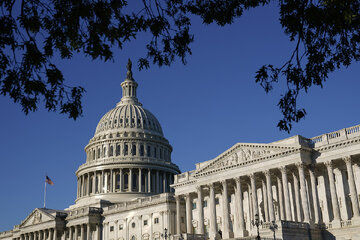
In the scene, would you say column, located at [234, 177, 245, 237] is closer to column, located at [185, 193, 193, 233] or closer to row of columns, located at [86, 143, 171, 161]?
column, located at [185, 193, 193, 233]

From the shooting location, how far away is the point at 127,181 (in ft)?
407

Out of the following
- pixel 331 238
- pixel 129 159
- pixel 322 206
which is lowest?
pixel 331 238

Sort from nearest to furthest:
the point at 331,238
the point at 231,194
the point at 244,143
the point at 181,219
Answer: the point at 331,238, the point at 244,143, the point at 231,194, the point at 181,219

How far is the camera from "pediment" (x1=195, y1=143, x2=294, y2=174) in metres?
67.6

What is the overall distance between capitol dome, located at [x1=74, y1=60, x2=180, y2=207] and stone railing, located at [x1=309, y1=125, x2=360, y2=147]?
60.1 m

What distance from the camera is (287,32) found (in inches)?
769

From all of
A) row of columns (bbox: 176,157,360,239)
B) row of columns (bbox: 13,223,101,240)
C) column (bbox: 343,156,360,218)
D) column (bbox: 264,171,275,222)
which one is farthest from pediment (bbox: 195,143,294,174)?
row of columns (bbox: 13,223,101,240)

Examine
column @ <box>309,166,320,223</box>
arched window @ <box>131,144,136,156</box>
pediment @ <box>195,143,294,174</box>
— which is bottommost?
column @ <box>309,166,320,223</box>

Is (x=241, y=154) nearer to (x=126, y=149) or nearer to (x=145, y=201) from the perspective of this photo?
(x=145, y=201)

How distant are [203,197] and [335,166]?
2451 centimetres

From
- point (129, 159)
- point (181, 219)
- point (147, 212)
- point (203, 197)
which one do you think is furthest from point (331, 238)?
point (129, 159)

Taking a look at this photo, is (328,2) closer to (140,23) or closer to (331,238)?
(140,23)

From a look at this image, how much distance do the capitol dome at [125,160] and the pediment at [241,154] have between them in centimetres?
4407

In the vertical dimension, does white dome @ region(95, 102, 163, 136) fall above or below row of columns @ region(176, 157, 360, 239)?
above
